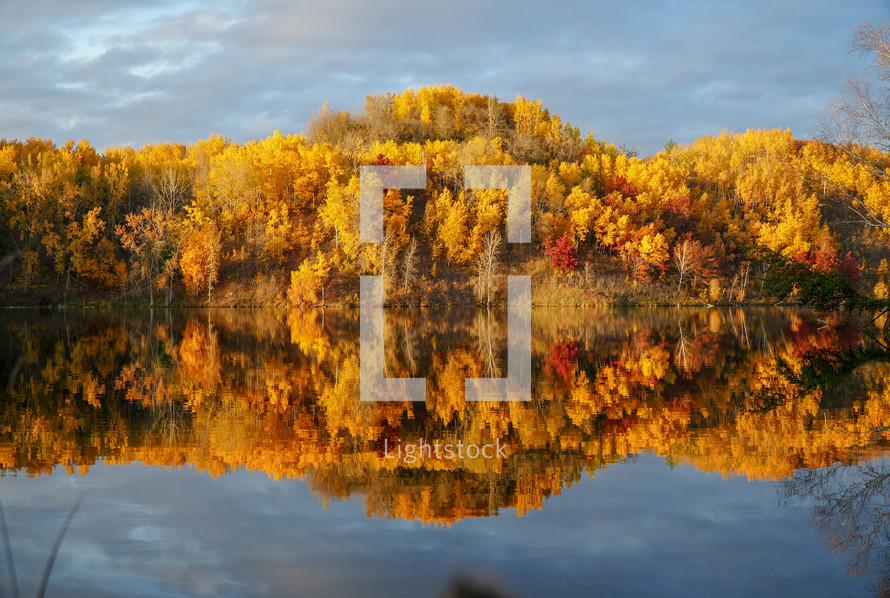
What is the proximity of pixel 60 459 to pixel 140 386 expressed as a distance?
616cm

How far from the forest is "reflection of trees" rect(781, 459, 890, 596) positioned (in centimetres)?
4794

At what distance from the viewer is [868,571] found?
574 centimetres

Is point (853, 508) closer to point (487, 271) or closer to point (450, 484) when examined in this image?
point (450, 484)

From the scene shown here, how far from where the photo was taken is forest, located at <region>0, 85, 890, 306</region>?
59.0 m

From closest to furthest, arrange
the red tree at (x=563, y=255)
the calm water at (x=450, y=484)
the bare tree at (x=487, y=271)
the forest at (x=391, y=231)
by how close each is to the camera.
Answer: the calm water at (x=450, y=484), the bare tree at (x=487, y=271), the forest at (x=391, y=231), the red tree at (x=563, y=255)

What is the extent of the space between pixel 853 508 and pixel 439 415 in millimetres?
6579

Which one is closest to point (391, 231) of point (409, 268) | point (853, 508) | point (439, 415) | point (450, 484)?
point (409, 268)

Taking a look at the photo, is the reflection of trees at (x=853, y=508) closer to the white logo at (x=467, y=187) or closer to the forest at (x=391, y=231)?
the white logo at (x=467, y=187)

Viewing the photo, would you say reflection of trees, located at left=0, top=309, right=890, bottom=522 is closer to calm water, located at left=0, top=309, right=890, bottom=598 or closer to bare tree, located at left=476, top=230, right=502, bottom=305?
calm water, located at left=0, top=309, right=890, bottom=598

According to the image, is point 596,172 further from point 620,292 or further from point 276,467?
point 276,467

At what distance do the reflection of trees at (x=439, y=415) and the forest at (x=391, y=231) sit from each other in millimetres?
36470

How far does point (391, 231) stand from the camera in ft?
200

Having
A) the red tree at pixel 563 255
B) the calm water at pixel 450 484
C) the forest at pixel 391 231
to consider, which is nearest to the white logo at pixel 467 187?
the forest at pixel 391 231

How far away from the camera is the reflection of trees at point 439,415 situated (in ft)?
28.8
